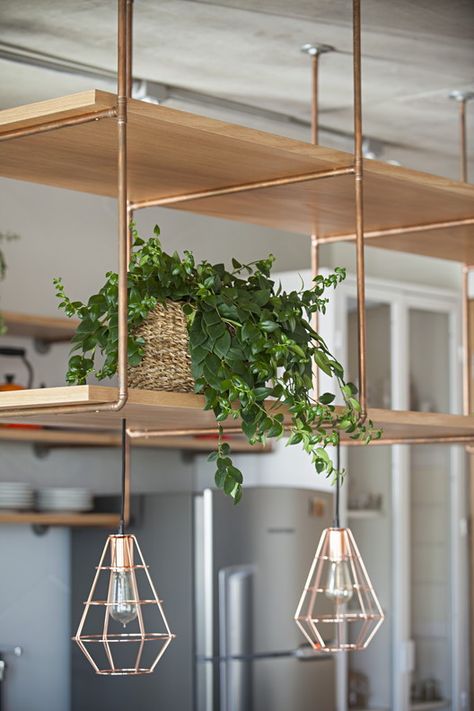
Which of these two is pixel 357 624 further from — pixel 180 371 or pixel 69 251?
pixel 180 371

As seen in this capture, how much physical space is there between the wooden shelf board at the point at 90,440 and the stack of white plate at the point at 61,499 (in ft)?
0.59

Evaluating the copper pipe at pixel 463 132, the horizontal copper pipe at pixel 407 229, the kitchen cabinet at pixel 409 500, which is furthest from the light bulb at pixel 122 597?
the kitchen cabinet at pixel 409 500

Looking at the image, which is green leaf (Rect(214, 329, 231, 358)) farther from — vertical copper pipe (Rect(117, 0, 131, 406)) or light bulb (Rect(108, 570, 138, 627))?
light bulb (Rect(108, 570, 138, 627))

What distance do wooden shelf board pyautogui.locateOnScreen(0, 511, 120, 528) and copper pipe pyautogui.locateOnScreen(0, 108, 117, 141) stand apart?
8.58 ft

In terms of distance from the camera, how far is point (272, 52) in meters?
3.68

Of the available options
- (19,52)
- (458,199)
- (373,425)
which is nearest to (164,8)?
(19,52)

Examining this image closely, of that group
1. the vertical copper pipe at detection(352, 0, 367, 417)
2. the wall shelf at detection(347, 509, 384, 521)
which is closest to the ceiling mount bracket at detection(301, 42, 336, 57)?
the vertical copper pipe at detection(352, 0, 367, 417)

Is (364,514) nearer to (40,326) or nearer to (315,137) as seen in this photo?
(40,326)

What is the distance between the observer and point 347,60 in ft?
12.3

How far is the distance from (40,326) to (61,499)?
64cm

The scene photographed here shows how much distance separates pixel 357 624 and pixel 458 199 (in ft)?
11.0

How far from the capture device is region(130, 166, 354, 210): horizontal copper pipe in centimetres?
231

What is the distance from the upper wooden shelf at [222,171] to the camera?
1936mm

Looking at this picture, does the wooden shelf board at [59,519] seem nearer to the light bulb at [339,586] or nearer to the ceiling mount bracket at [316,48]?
the ceiling mount bracket at [316,48]
